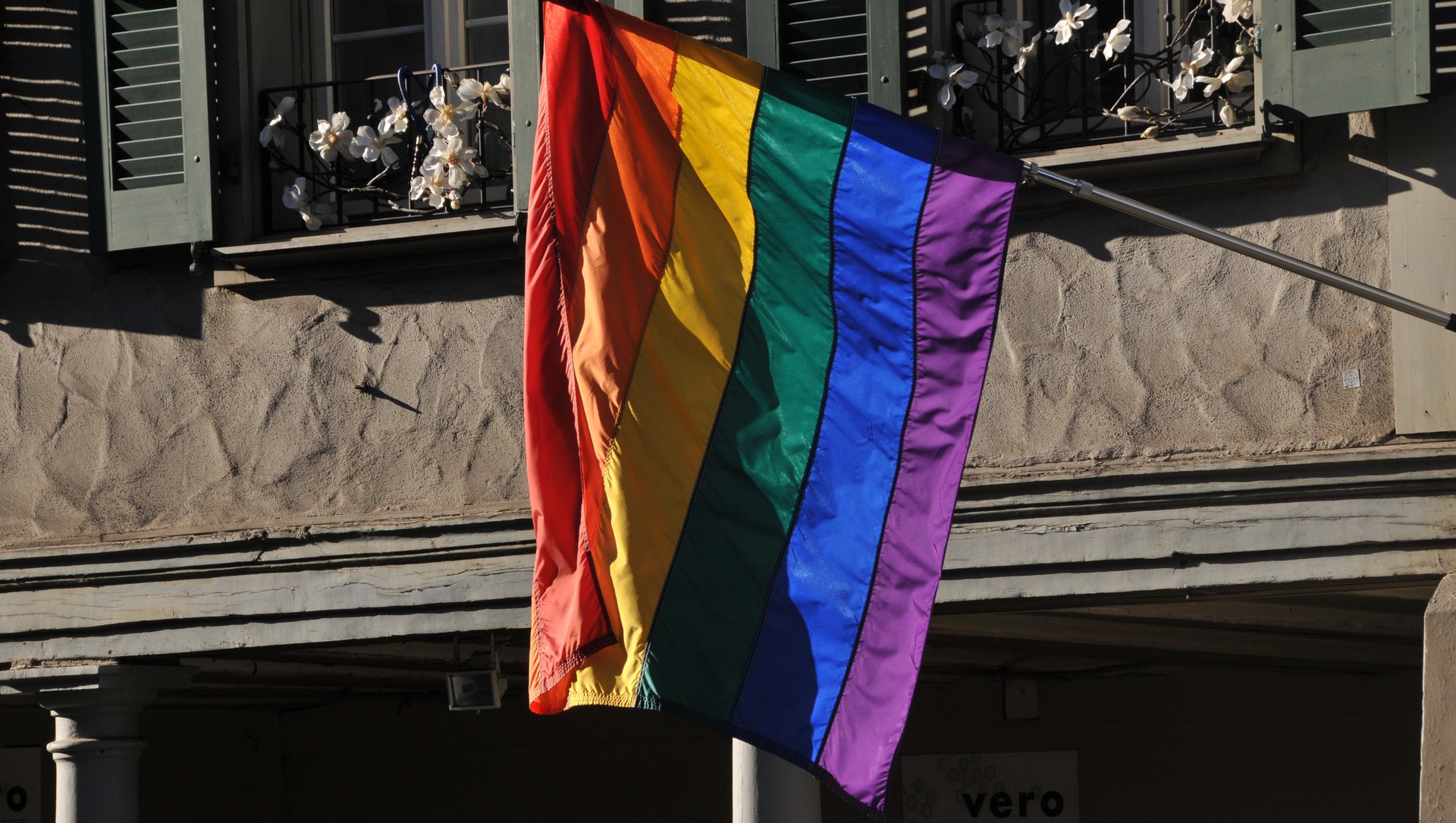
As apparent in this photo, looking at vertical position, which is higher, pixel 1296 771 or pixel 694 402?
pixel 694 402

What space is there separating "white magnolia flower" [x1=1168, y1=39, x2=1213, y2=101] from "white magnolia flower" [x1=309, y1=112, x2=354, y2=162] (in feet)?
9.70

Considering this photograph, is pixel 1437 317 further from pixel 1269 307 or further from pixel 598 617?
pixel 598 617

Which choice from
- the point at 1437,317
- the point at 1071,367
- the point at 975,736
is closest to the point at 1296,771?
the point at 975,736

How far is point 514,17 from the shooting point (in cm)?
630

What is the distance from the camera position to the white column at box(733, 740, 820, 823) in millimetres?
5781

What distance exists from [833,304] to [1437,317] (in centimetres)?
146

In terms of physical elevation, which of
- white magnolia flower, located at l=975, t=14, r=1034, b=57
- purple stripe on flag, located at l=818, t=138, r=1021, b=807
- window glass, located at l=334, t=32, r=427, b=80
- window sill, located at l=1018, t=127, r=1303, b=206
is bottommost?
purple stripe on flag, located at l=818, t=138, r=1021, b=807

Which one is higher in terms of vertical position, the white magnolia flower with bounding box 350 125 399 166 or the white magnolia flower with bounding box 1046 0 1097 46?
the white magnolia flower with bounding box 1046 0 1097 46

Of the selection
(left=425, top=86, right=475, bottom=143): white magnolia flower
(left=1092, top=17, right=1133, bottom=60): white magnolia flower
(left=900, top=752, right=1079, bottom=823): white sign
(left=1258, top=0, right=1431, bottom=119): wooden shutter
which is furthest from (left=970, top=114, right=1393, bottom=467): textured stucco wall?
(left=900, top=752, right=1079, bottom=823): white sign

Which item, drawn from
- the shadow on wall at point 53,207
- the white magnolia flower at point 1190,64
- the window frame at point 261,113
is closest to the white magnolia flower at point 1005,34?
the white magnolia flower at point 1190,64

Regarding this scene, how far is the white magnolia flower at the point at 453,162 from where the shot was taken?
630 centimetres

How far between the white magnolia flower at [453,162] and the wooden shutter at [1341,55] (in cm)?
273

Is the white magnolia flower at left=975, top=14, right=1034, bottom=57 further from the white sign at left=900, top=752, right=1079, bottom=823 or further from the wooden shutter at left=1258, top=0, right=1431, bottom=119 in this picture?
the white sign at left=900, top=752, right=1079, bottom=823

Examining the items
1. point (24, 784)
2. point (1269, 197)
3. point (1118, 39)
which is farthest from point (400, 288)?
A: point (24, 784)
